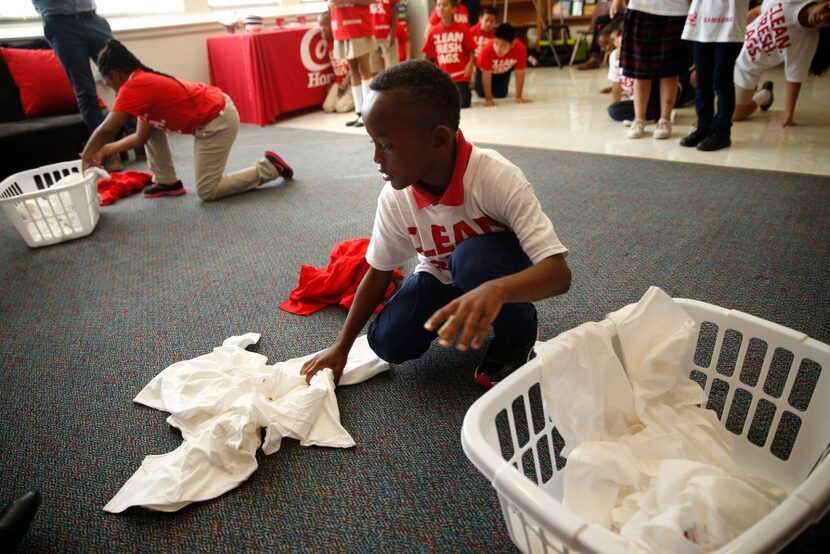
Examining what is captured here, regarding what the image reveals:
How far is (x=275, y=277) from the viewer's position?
1.66 m

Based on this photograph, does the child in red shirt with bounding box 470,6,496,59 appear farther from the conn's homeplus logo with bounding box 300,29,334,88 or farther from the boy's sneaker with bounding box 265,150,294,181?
the boy's sneaker with bounding box 265,150,294,181

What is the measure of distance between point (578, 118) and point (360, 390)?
2.82m

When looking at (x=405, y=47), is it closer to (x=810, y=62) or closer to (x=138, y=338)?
(x=810, y=62)

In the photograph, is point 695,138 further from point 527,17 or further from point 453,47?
point 527,17

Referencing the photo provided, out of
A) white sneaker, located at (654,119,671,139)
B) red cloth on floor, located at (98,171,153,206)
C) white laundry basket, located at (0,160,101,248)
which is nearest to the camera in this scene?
white laundry basket, located at (0,160,101,248)

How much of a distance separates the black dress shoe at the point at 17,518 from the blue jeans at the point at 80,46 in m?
2.68

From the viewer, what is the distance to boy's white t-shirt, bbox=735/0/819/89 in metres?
2.38

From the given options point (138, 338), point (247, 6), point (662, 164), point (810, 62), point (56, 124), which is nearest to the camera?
point (138, 338)

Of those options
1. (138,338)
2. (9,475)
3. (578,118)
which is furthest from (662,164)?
(9,475)

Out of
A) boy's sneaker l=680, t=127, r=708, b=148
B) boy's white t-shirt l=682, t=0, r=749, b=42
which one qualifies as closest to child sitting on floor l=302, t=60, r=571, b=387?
boy's white t-shirt l=682, t=0, r=749, b=42

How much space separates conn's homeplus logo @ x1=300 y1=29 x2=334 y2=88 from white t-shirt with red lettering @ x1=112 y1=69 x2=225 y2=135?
6.64 feet

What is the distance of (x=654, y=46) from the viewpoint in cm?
249

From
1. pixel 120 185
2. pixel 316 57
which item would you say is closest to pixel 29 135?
pixel 120 185

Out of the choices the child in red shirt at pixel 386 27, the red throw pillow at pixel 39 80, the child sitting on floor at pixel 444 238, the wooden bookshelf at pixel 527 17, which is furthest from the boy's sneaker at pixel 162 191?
the wooden bookshelf at pixel 527 17
